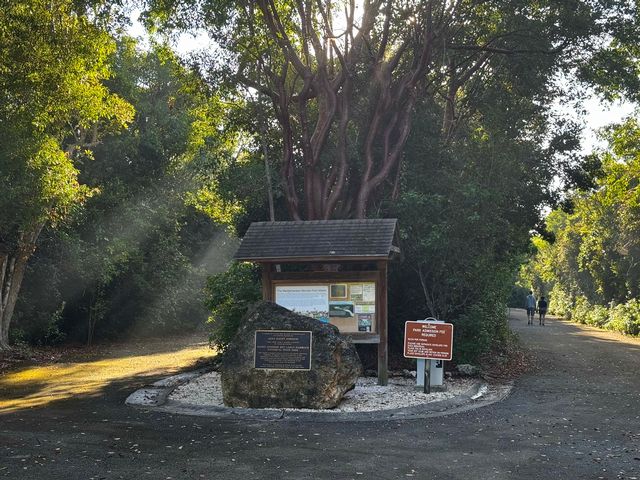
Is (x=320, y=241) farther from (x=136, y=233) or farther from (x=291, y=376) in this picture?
(x=136, y=233)

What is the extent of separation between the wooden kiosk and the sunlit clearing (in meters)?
3.62

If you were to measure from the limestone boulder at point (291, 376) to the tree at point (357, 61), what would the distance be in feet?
20.9

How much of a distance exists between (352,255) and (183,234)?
867 inches

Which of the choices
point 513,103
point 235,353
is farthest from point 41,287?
point 513,103

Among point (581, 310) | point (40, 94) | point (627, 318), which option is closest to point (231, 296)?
point (40, 94)

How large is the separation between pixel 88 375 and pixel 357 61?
1108cm

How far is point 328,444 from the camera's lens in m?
8.45

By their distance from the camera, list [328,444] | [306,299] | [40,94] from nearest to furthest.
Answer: [328,444] < [306,299] < [40,94]

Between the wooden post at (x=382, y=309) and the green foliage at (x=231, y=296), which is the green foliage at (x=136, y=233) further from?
the wooden post at (x=382, y=309)

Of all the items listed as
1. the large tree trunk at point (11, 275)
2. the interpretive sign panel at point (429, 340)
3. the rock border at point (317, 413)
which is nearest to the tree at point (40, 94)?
the large tree trunk at point (11, 275)

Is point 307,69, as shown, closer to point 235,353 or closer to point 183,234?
point 235,353

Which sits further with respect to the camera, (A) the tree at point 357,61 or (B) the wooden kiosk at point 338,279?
(A) the tree at point 357,61

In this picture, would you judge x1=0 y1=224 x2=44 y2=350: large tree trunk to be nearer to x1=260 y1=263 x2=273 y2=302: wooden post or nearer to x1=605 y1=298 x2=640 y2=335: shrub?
x1=260 y1=263 x2=273 y2=302: wooden post

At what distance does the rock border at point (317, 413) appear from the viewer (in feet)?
34.2
